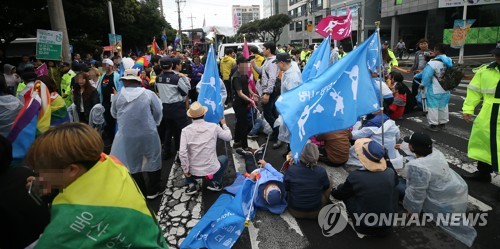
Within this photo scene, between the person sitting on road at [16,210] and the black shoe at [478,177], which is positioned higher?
the person sitting on road at [16,210]

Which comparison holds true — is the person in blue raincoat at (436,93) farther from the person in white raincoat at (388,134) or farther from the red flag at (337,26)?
the person in white raincoat at (388,134)

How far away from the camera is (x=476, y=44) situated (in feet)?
94.0

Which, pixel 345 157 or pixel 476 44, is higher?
pixel 476 44

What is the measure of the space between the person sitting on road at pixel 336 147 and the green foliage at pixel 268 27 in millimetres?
60902

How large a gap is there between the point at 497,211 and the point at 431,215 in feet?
3.04

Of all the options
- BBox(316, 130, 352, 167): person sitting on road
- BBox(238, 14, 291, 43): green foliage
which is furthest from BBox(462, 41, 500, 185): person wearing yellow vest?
BBox(238, 14, 291, 43): green foliage

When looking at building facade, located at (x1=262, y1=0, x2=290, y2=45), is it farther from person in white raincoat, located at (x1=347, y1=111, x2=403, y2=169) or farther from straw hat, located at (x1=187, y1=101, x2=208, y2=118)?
straw hat, located at (x1=187, y1=101, x2=208, y2=118)

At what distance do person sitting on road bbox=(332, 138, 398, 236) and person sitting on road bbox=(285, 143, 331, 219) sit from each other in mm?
348

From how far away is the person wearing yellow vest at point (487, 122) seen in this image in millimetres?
4230

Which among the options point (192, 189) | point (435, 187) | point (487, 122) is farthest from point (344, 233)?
point (487, 122)

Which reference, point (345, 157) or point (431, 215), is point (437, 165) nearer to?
point (431, 215)

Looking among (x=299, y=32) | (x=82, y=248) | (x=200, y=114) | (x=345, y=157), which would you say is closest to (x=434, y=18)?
(x=345, y=157)

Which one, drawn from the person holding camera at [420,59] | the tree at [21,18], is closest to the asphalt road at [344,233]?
the person holding camera at [420,59]

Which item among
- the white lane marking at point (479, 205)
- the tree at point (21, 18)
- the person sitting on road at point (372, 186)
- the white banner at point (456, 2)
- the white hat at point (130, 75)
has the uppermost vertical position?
the white banner at point (456, 2)
